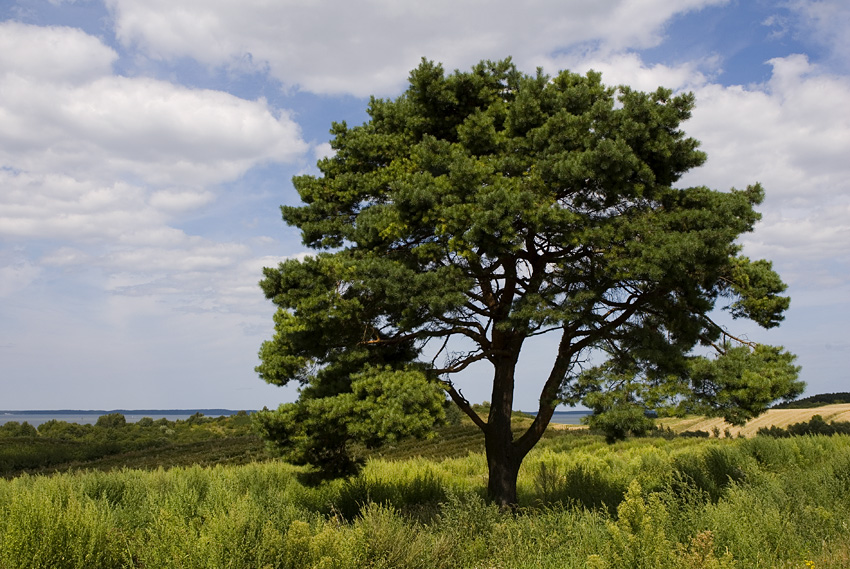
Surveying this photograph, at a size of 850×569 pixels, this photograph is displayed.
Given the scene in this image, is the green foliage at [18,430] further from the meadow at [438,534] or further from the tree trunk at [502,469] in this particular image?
the tree trunk at [502,469]

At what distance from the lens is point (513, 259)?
37.2 ft

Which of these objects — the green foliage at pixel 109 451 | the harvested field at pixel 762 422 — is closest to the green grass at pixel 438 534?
the green foliage at pixel 109 451

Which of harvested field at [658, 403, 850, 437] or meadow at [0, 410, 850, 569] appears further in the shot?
harvested field at [658, 403, 850, 437]

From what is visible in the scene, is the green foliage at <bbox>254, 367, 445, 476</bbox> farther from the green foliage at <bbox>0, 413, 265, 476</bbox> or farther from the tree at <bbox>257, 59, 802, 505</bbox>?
the green foliage at <bbox>0, 413, 265, 476</bbox>

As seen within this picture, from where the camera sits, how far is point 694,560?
5441 mm

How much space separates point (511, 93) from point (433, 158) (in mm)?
3287

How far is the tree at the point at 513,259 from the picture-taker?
30.2 feet

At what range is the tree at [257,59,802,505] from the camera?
30.2 ft

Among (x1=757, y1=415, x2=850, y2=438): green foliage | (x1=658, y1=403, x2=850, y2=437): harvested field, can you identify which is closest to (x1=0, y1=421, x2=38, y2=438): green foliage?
(x1=658, y1=403, x2=850, y2=437): harvested field

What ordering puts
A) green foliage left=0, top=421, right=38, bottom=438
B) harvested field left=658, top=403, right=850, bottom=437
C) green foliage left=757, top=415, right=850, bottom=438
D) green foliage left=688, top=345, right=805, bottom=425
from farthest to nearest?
green foliage left=0, top=421, right=38, bottom=438, harvested field left=658, top=403, right=850, bottom=437, green foliage left=757, top=415, right=850, bottom=438, green foliage left=688, top=345, right=805, bottom=425

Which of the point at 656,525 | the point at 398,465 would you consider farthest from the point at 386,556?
the point at 398,465

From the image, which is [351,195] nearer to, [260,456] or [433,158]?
[433,158]

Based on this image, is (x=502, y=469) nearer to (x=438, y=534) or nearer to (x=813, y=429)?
(x=438, y=534)

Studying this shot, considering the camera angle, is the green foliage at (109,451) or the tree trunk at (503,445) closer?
the tree trunk at (503,445)
